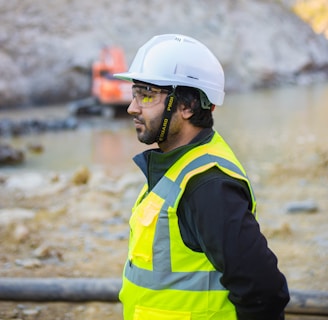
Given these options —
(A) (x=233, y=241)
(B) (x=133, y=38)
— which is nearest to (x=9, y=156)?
(A) (x=233, y=241)

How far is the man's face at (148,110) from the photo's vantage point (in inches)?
85.4

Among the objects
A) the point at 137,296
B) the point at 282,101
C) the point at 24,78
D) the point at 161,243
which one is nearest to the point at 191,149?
the point at 161,243

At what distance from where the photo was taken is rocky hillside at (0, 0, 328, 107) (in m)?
29.1

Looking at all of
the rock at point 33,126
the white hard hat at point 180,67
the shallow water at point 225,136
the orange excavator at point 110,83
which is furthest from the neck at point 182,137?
the orange excavator at point 110,83

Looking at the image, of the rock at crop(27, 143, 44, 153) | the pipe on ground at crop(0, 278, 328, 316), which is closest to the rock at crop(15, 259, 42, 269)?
the pipe on ground at crop(0, 278, 328, 316)

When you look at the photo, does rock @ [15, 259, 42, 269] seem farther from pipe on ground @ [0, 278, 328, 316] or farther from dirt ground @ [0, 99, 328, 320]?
pipe on ground @ [0, 278, 328, 316]

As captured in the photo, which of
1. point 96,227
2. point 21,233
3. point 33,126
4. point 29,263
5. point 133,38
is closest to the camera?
point 29,263

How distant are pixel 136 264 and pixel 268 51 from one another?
132 ft

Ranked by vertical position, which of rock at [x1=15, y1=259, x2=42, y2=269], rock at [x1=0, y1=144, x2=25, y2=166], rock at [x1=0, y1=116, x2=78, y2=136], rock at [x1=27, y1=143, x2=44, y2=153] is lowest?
rock at [x1=0, y1=116, x2=78, y2=136]

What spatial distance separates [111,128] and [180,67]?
665 inches

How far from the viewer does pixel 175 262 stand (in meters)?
2.02

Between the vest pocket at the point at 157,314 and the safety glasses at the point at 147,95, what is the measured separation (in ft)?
2.51

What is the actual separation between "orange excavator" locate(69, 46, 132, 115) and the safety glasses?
18.2 m

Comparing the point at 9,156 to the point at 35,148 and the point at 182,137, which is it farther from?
the point at 182,137
